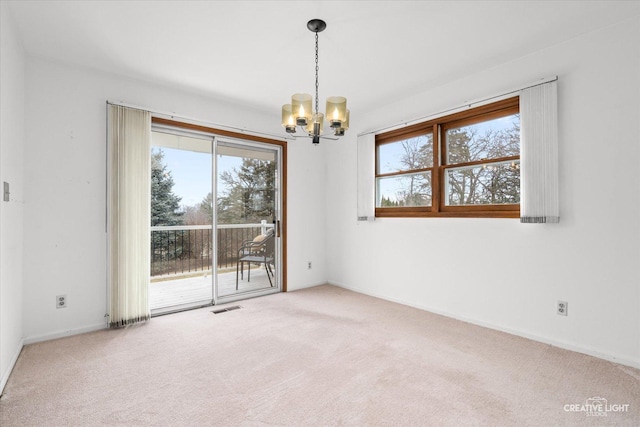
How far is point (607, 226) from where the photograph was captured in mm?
2436

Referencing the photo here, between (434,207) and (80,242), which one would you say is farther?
(434,207)

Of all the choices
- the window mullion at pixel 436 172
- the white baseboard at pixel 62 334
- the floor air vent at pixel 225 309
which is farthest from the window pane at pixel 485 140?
the white baseboard at pixel 62 334

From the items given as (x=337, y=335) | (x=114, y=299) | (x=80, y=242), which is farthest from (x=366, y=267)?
(x=80, y=242)

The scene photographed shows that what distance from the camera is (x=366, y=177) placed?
430 centimetres

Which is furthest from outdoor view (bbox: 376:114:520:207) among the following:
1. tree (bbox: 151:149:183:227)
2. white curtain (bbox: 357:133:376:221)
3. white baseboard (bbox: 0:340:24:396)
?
white baseboard (bbox: 0:340:24:396)

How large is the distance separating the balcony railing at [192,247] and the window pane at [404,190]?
1958mm

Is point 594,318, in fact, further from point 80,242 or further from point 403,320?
point 80,242

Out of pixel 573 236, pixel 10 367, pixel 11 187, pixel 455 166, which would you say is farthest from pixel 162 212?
pixel 573 236

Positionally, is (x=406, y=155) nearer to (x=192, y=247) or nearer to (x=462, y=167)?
(x=462, y=167)

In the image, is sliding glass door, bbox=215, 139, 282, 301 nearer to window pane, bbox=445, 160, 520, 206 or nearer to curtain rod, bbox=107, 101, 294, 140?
curtain rod, bbox=107, 101, 294, 140

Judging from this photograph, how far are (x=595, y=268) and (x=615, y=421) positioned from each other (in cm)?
120

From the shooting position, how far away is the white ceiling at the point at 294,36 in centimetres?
221

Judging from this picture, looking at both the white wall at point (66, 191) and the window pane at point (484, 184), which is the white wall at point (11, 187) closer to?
the white wall at point (66, 191)

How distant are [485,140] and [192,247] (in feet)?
12.5
